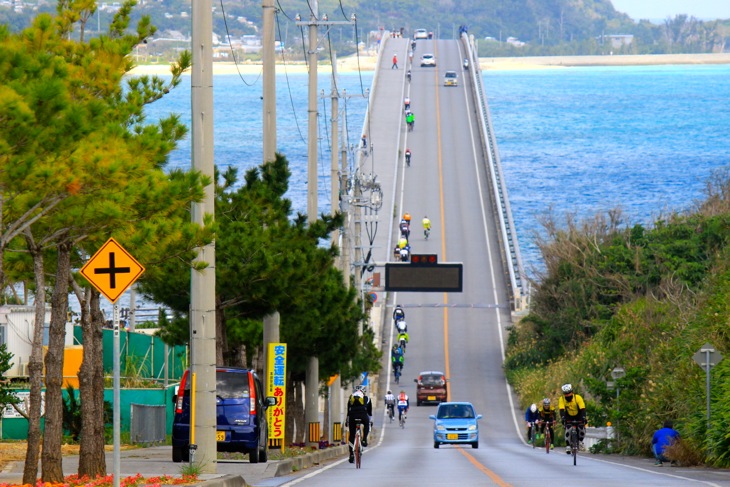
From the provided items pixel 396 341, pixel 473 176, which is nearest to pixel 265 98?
pixel 396 341

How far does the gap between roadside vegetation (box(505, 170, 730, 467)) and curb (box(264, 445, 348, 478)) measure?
730cm

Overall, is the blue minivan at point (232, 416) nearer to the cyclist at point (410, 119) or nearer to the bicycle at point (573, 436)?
the bicycle at point (573, 436)

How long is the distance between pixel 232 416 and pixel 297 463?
2.30 meters

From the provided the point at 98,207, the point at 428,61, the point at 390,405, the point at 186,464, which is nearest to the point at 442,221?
the point at 390,405

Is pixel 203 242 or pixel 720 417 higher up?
pixel 203 242

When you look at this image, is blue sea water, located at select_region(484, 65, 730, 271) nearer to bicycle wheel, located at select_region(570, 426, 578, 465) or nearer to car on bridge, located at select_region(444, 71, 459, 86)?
car on bridge, located at select_region(444, 71, 459, 86)

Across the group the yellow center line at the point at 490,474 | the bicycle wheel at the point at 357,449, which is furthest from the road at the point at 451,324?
the bicycle wheel at the point at 357,449

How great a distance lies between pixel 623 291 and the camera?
66.8 meters

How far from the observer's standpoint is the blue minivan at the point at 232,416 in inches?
935

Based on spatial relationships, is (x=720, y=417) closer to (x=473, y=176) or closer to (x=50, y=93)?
(x=50, y=93)

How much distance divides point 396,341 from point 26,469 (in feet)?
189

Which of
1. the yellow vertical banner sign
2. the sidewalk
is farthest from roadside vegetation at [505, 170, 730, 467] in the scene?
the yellow vertical banner sign

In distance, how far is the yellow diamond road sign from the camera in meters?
14.7

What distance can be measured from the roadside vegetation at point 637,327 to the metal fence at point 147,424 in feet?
38.7
